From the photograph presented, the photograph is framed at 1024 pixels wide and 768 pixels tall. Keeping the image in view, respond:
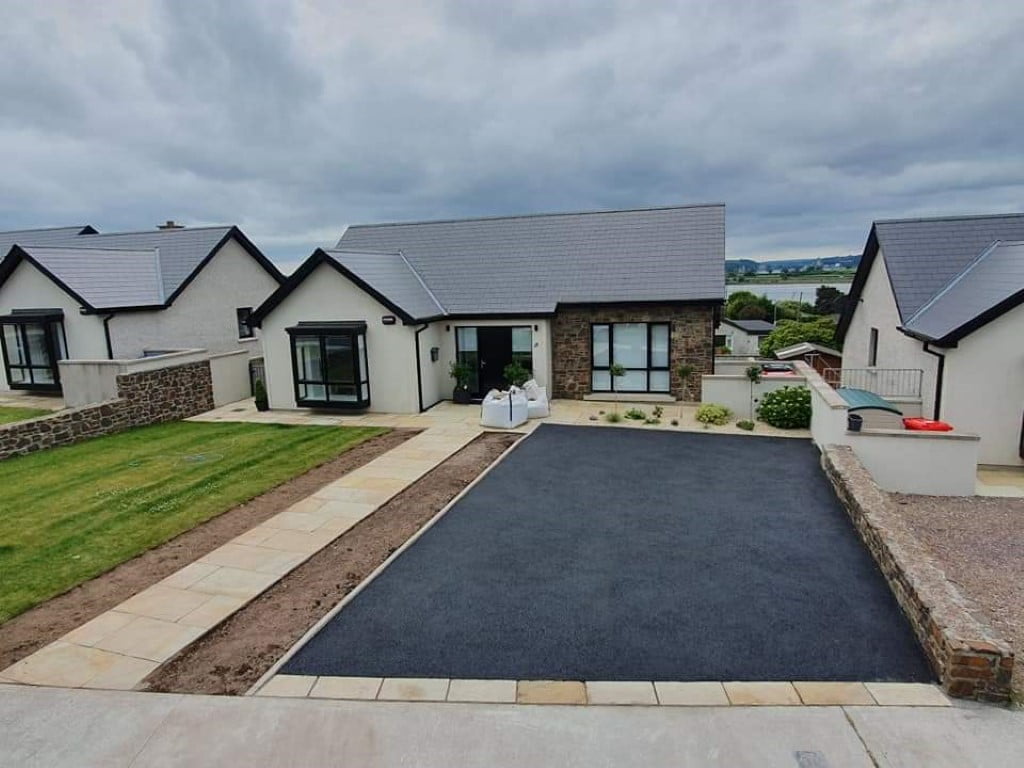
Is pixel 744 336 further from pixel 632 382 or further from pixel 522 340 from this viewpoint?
pixel 522 340

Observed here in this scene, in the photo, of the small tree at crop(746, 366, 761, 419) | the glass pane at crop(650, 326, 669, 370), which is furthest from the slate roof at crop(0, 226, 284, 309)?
the small tree at crop(746, 366, 761, 419)

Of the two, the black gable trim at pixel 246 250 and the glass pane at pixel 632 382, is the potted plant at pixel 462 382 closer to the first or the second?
the glass pane at pixel 632 382

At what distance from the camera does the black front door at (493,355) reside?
1923 centimetres

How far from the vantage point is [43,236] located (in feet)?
93.0

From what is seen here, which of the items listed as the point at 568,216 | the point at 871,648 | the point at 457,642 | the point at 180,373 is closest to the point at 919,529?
the point at 871,648

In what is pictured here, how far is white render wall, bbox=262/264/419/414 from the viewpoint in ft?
58.1

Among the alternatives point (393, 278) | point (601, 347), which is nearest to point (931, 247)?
point (601, 347)

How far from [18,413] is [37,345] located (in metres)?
3.66

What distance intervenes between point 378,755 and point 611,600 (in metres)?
3.20

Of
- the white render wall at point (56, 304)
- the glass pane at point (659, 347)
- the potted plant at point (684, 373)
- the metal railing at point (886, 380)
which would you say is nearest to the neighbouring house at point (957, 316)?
the metal railing at point (886, 380)

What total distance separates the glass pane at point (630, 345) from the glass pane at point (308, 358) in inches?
346

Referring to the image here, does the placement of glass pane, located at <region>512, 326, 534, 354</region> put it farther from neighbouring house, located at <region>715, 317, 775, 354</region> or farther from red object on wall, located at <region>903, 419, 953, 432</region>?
neighbouring house, located at <region>715, 317, 775, 354</region>

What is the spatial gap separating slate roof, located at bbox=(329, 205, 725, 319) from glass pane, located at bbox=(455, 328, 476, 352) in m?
0.63

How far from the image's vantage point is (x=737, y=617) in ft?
22.1
